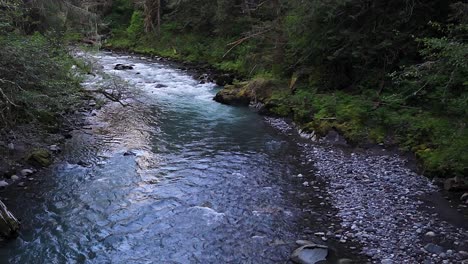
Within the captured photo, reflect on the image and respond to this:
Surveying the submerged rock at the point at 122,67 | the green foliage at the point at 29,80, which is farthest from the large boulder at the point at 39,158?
the submerged rock at the point at 122,67

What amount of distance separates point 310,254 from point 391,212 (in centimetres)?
208

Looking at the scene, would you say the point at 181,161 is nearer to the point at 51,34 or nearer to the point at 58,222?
the point at 58,222

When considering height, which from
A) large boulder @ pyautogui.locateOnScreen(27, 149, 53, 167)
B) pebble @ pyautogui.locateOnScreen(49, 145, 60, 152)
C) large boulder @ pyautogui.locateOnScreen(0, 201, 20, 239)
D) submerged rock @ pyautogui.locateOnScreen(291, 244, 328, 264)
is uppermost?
submerged rock @ pyautogui.locateOnScreen(291, 244, 328, 264)

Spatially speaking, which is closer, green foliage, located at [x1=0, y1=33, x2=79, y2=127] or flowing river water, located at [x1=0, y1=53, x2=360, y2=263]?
flowing river water, located at [x1=0, y1=53, x2=360, y2=263]

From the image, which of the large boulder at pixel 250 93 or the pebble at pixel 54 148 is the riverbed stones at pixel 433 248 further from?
the large boulder at pixel 250 93

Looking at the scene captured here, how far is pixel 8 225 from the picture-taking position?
670 centimetres

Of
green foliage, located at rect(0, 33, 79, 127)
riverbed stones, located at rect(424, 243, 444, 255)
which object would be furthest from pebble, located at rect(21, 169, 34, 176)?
riverbed stones, located at rect(424, 243, 444, 255)

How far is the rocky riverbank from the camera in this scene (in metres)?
6.19

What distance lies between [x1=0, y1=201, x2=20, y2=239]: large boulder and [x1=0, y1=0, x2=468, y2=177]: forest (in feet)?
7.08

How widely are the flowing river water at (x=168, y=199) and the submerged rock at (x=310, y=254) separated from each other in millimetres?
201

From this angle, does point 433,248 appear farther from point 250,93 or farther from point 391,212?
point 250,93

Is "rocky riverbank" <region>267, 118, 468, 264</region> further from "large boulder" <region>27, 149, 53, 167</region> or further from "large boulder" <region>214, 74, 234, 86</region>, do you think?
"large boulder" <region>214, 74, 234, 86</region>

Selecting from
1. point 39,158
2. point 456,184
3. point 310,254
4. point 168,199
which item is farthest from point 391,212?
point 39,158

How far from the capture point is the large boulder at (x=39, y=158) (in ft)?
31.6
